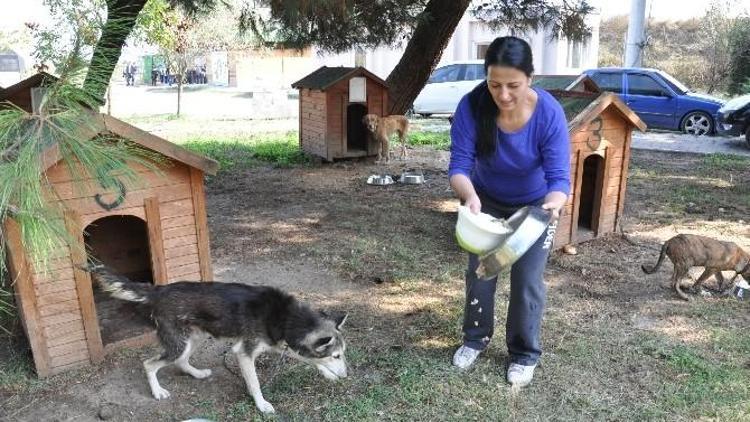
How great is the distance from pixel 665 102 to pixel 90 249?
524 inches

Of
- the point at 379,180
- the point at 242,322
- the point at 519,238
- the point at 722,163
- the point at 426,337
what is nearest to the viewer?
the point at 519,238

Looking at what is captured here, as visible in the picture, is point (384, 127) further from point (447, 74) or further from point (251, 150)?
point (447, 74)

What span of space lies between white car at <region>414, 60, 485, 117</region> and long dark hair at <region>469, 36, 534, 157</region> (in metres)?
14.6

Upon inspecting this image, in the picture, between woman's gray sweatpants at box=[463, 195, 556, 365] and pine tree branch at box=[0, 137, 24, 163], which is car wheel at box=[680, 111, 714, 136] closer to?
woman's gray sweatpants at box=[463, 195, 556, 365]

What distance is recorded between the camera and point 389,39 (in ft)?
26.0

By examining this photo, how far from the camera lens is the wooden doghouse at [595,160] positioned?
209 inches

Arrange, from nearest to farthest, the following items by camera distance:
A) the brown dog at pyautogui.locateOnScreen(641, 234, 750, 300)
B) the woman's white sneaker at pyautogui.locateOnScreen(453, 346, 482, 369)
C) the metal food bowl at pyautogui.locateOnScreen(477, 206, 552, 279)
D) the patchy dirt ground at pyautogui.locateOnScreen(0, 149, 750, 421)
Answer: the metal food bowl at pyautogui.locateOnScreen(477, 206, 552, 279), the patchy dirt ground at pyautogui.locateOnScreen(0, 149, 750, 421), the woman's white sneaker at pyautogui.locateOnScreen(453, 346, 482, 369), the brown dog at pyautogui.locateOnScreen(641, 234, 750, 300)

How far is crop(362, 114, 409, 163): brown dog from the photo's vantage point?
934cm

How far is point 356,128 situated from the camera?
10703mm

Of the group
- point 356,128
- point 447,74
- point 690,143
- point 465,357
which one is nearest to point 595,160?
point 465,357

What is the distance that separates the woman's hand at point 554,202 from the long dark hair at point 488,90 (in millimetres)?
362

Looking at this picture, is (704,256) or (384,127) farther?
(384,127)

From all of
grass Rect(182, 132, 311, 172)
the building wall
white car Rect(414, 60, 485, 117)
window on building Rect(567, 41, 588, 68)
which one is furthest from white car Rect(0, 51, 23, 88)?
window on building Rect(567, 41, 588, 68)

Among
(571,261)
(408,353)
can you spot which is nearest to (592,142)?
(571,261)
